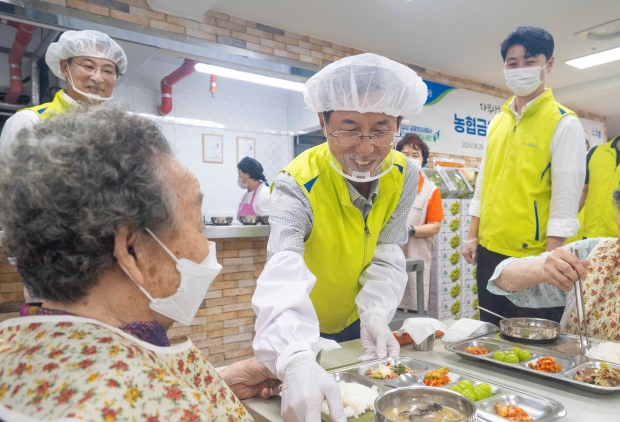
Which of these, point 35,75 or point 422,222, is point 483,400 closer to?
point 422,222

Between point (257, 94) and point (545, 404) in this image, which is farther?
point (257, 94)

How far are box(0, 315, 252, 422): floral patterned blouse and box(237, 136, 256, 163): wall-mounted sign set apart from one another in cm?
682

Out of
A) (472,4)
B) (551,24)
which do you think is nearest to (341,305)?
(472,4)

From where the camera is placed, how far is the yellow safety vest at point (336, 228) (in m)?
1.77

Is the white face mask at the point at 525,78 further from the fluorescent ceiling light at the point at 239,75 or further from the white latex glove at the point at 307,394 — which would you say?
the fluorescent ceiling light at the point at 239,75

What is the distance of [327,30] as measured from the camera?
205 inches

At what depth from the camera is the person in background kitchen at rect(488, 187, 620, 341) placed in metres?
1.83

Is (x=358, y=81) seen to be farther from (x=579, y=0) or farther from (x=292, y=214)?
(x=579, y=0)

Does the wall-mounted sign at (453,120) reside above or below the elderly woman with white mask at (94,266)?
above

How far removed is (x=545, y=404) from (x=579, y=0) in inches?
186

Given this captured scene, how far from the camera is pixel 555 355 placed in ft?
5.28

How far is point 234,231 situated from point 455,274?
2881mm

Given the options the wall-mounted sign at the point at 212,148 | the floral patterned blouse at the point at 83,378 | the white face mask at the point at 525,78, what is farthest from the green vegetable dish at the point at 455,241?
the floral patterned blouse at the point at 83,378

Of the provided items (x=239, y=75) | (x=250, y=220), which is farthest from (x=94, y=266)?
(x=239, y=75)
